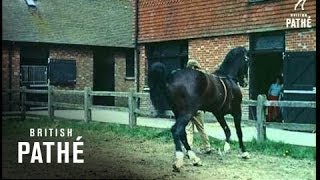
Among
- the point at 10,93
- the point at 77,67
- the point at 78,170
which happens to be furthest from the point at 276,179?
the point at 10,93

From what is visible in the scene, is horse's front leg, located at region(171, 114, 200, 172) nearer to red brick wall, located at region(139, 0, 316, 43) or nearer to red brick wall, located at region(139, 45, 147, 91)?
red brick wall, located at region(139, 0, 316, 43)

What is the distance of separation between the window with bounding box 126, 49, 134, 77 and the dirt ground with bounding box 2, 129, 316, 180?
39.5 inches

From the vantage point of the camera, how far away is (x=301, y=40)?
814 cm

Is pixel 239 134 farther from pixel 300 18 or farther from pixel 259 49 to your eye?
pixel 259 49

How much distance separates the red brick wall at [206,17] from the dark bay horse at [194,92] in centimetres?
109

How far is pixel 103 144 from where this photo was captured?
21.9 ft

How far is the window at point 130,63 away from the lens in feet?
23.5

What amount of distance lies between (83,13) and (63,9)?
0.45m

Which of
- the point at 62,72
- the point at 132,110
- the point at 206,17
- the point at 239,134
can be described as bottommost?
the point at 239,134

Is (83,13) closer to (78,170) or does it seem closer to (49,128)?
(49,128)

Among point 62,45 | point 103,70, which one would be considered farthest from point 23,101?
point 103,70

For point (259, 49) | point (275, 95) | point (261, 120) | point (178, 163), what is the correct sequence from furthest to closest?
point (275, 95), point (259, 49), point (261, 120), point (178, 163)

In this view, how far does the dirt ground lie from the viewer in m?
4.98

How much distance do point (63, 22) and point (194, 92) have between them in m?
1.95
